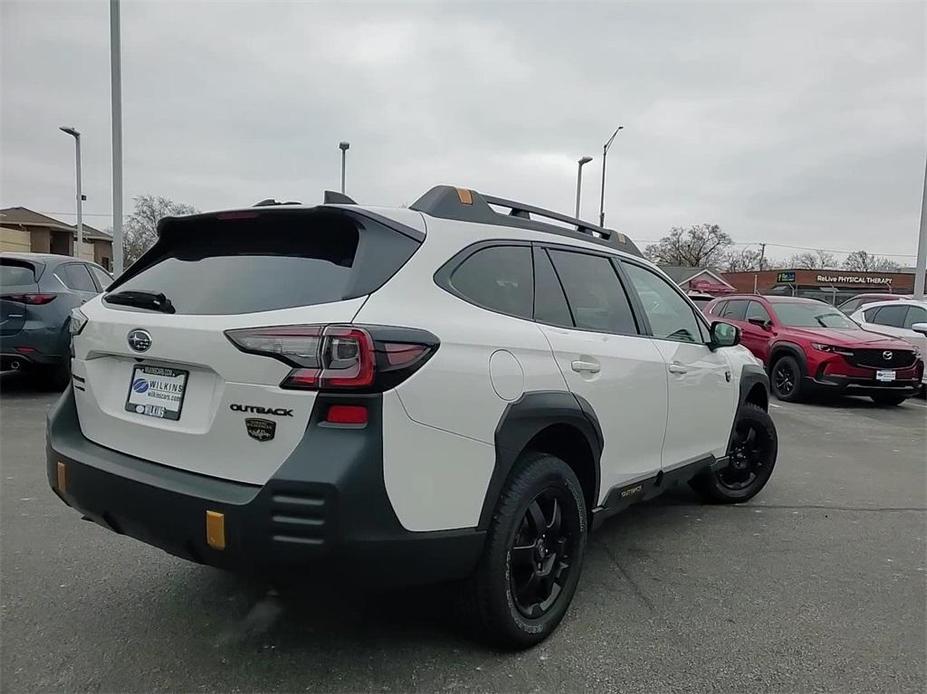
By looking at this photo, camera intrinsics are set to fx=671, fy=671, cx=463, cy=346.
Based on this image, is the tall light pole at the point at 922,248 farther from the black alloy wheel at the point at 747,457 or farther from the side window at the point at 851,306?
the black alloy wheel at the point at 747,457

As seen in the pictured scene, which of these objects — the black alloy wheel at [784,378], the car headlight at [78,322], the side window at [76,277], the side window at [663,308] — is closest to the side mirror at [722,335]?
the side window at [663,308]

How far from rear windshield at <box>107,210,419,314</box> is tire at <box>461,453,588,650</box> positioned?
995 mm

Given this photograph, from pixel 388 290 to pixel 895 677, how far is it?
2.53m

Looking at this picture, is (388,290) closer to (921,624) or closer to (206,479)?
(206,479)

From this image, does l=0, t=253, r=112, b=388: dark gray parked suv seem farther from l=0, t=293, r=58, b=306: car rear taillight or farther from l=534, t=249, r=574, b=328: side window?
l=534, t=249, r=574, b=328: side window

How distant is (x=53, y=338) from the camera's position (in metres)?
7.61

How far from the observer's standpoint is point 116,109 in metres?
12.8

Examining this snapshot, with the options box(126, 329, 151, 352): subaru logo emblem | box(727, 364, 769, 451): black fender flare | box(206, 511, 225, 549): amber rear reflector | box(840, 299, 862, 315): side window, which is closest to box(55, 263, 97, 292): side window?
box(126, 329, 151, 352): subaru logo emblem

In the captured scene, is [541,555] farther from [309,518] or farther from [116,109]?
[116,109]

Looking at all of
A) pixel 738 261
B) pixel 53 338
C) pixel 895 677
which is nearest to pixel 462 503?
pixel 895 677

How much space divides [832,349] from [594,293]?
7.69m

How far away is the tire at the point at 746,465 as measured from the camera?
15.9ft

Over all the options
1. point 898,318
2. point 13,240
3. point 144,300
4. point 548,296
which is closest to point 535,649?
point 548,296

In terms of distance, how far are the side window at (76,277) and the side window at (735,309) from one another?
1017cm
